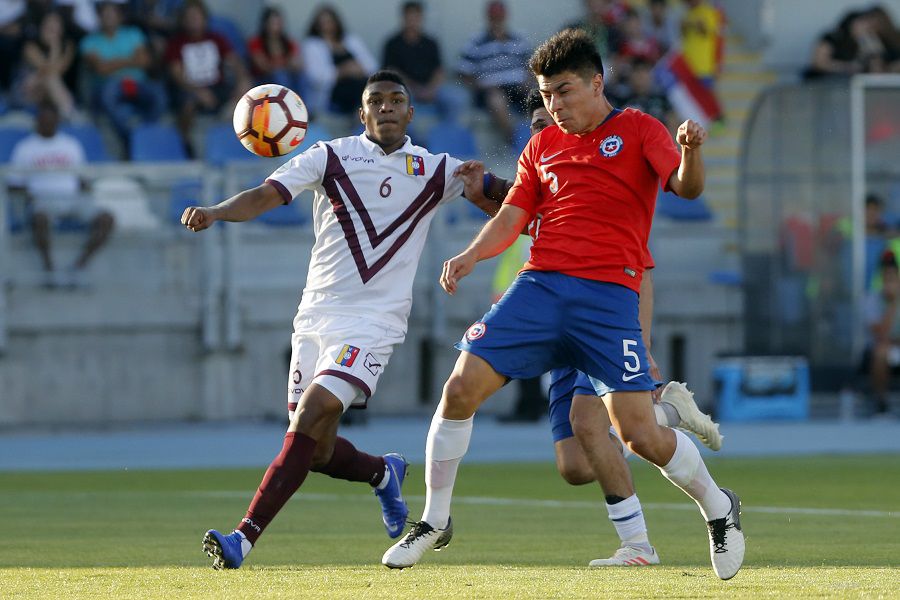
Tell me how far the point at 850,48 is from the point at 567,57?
16153mm

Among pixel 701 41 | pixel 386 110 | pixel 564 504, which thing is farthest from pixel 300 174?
pixel 701 41

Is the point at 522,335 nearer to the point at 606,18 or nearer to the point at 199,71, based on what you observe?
the point at 199,71

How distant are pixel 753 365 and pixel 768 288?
1106 millimetres

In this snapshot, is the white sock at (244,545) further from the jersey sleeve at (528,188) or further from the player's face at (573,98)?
the player's face at (573,98)

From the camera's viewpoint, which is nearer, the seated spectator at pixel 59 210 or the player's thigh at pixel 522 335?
the player's thigh at pixel 522 335

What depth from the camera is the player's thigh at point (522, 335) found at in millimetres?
7086

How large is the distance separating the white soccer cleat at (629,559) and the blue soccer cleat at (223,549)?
1.51 meters

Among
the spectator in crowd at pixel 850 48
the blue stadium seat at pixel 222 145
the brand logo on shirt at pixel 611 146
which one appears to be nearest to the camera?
the brand logo on shirt at pixel 611 146

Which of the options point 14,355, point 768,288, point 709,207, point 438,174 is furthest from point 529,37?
point 438,174

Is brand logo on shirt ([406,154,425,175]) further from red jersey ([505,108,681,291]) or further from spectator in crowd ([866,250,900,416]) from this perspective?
spectator in crowd ([866,250,900,416])

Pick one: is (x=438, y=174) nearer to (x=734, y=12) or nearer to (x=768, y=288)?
(x=768, y=288)

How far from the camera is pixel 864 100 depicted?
19250mm

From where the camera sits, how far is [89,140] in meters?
19.3

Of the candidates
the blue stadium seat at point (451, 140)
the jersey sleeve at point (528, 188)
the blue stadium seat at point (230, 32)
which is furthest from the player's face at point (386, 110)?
the blue stadium seat at point (230, 32)
